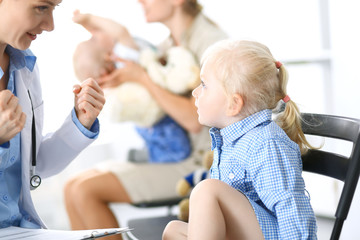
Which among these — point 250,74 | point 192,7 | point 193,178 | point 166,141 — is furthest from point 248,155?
point 192,7

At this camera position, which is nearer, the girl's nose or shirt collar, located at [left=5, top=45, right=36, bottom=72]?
the girl's nose

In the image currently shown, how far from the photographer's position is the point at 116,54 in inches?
91.0

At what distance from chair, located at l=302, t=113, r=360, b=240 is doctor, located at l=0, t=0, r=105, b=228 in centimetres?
53

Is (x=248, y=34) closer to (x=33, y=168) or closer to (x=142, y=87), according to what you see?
(x=142, y=87)

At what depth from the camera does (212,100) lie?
1245mm

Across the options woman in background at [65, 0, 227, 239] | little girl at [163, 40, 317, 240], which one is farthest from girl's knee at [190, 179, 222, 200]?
woman in background at [65, 0, 227, 239]

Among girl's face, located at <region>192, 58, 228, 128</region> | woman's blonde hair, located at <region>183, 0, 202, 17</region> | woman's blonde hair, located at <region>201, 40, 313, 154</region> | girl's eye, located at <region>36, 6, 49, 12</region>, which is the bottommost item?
woman's blonde hair, located at <region>183, 0, 202, 17</region>

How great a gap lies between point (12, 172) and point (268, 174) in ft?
2.05

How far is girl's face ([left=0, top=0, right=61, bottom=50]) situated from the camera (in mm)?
1164

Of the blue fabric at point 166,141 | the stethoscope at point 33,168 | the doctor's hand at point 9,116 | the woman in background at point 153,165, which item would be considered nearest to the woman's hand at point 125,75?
the woman in background at point 153,165

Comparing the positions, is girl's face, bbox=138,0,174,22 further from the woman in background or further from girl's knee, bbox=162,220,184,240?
girl's knee, bbox=162,220,184,240

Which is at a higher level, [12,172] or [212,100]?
[212,100]

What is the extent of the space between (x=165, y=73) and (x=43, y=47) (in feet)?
3.11

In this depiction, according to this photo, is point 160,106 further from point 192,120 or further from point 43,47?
point 43,47
